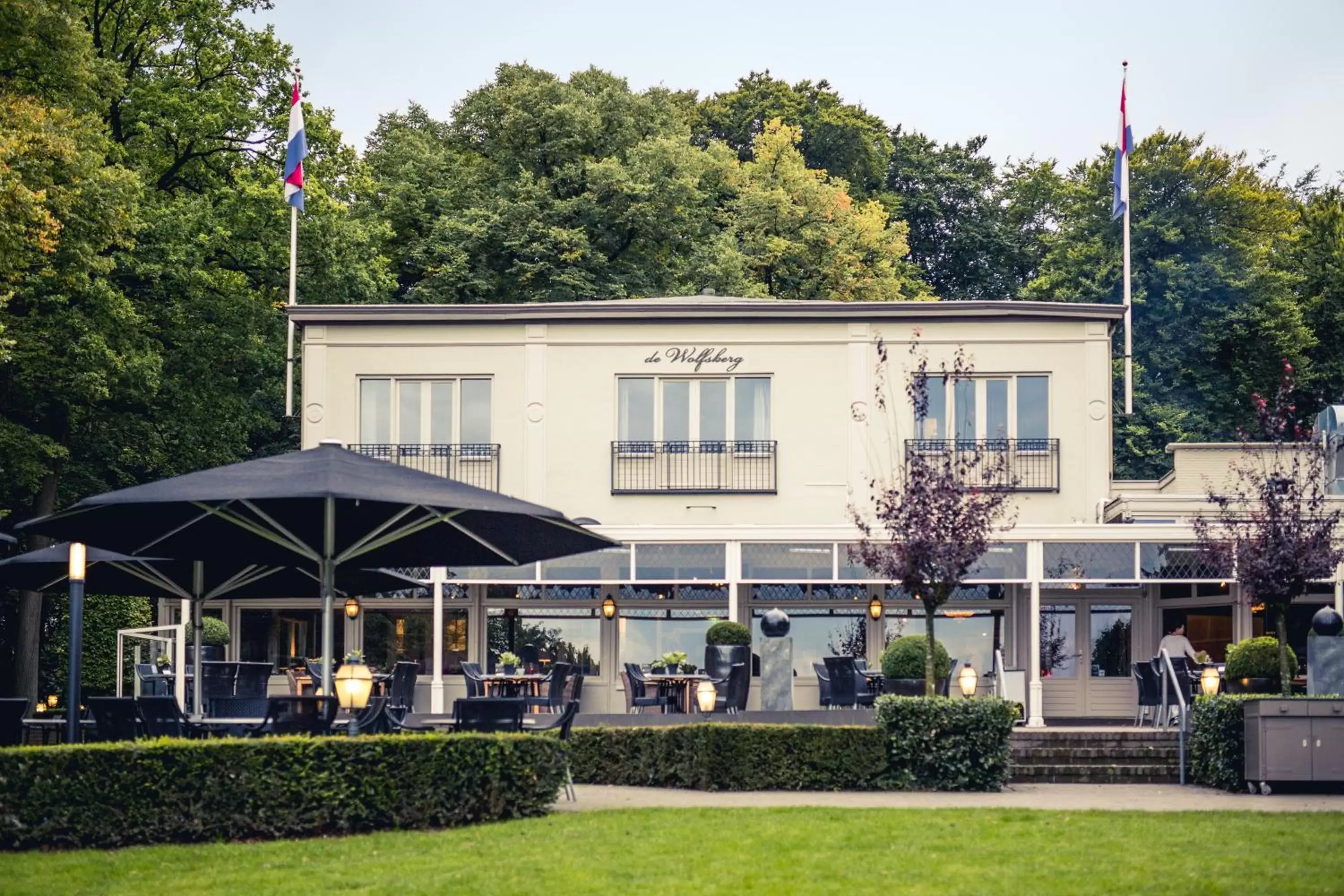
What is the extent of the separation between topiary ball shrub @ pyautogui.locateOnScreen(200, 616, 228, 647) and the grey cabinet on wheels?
15774mm

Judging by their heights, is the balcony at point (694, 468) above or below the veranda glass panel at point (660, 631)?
above

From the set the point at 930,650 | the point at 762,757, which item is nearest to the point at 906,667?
the point at 930,650

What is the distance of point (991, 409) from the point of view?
28469 mm

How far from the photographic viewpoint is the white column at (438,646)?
25.6 meters

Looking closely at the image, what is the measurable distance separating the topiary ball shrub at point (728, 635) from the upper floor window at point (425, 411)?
244 inches

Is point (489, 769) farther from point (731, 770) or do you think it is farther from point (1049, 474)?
point (1049, 474)

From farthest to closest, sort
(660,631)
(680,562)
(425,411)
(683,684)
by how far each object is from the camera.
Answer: (425,411) → (660,631) → (680,562) → (683,684)

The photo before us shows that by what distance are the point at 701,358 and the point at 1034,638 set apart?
7.29 m

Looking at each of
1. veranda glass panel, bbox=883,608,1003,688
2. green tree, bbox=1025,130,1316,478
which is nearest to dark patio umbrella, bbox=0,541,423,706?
veranda glass panel, bbox=883,608,1003,688

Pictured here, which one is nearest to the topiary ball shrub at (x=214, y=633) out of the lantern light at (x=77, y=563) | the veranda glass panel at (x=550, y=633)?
the veranda glass panel at (x=550, y=633)

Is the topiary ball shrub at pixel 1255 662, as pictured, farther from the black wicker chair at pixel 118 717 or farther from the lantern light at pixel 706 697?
the black wicker chair at pixel 118 717

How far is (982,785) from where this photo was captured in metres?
16.3

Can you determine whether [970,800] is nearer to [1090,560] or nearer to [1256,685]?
[1256,685]

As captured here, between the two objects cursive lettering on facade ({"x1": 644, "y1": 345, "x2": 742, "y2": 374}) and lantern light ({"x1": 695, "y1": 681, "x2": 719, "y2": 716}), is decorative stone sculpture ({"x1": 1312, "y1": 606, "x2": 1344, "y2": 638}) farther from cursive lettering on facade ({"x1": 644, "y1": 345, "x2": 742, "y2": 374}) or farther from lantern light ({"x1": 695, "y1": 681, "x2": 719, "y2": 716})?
cursive lettering on facade ({"x1": 644, "y1": 345, "x2": 742, "y2": 374})
